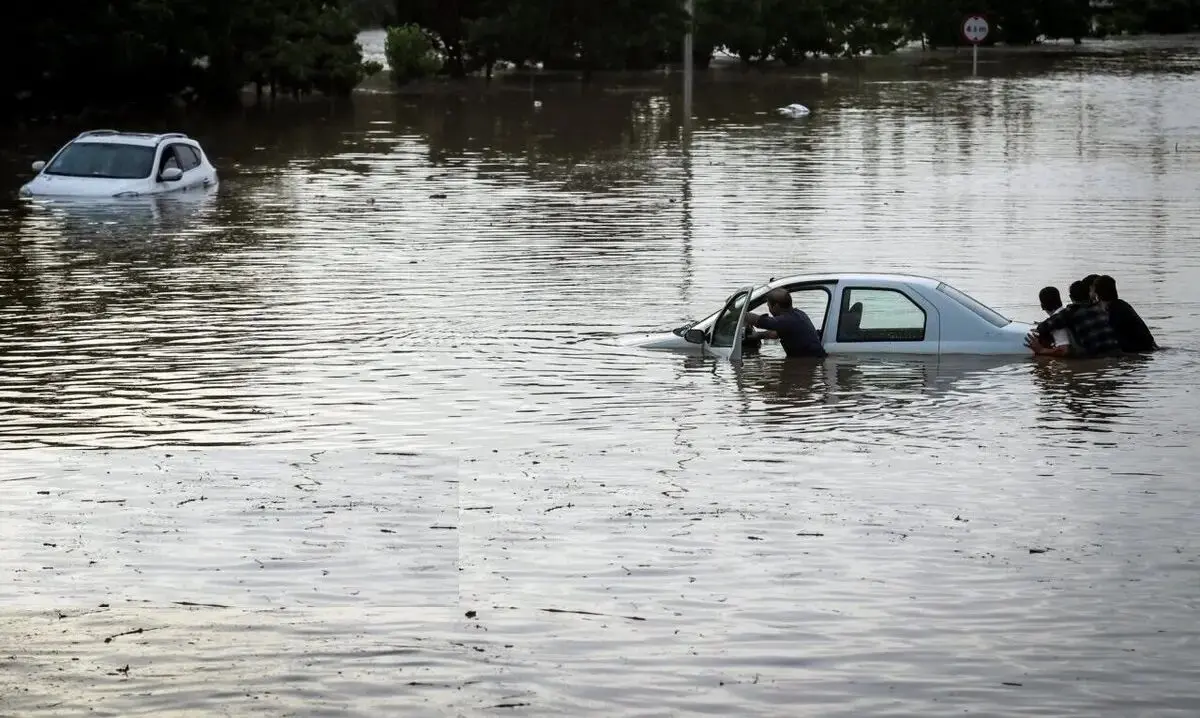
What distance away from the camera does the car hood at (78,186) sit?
3869 centimetres

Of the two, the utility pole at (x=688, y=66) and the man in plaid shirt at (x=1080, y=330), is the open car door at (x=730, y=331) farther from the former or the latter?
the utility pole at (x=688, y=66)

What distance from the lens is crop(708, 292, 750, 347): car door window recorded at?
21.9 meters

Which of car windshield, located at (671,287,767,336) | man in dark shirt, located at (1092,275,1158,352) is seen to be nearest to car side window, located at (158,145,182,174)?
car windshield, located at (671,287,767,336)

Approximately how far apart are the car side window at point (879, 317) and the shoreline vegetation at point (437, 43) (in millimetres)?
40559

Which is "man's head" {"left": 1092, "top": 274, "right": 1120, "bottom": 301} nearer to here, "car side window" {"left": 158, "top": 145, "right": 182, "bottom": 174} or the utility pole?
"car side window" {"left": 158, "top": 145, "right": 182, "bottom": 174}

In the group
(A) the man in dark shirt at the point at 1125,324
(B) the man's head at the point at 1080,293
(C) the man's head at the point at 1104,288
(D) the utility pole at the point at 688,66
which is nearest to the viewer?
(C) the man's head at the point at 1104,288

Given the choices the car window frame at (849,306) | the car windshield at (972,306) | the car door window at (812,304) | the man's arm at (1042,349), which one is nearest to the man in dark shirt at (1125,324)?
the man's arm at (1042,349)

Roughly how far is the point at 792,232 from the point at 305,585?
21.9 m

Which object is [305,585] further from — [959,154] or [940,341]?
[959,154]

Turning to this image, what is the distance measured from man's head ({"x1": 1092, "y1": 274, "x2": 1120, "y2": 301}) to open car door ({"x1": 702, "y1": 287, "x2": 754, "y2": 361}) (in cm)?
337

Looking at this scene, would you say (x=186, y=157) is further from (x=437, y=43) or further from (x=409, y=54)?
(x=437, y=43)

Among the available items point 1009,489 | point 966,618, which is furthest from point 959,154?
point 966,618

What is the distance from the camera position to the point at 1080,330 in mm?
21375

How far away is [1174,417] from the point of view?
1892 centimetres
